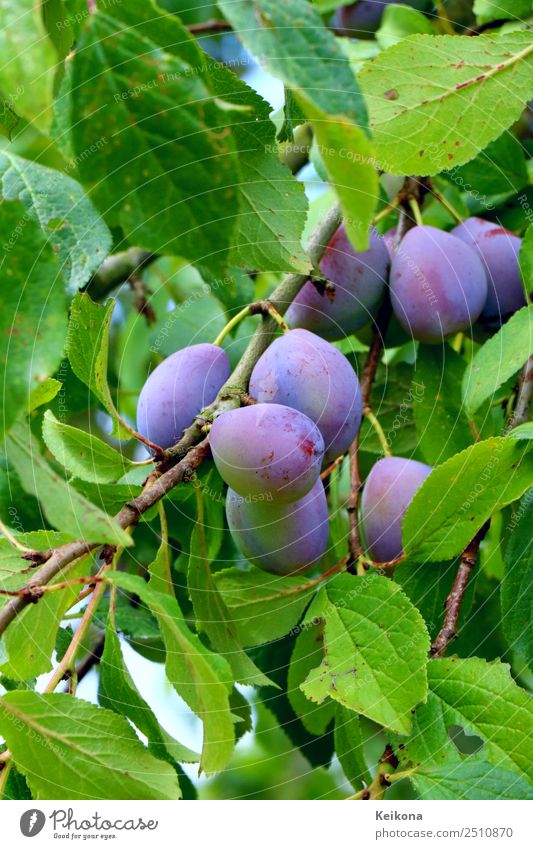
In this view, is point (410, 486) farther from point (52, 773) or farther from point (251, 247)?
point (52, 773)

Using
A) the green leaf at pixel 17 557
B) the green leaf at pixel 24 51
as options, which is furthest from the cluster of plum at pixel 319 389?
the green leaf at pixel 24 51

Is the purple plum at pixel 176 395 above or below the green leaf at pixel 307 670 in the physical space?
above

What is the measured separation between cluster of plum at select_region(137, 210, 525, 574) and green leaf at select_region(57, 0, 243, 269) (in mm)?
147

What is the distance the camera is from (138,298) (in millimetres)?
1250

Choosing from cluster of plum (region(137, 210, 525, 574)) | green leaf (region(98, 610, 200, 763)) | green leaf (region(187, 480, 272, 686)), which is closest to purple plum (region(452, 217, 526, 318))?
cluster of plum (region(137, 210, 525, 574))

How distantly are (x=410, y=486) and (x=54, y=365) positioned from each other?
35 centimetres

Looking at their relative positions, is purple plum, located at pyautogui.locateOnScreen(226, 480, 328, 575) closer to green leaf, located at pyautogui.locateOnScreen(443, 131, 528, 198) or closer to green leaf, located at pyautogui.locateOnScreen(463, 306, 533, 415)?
green leaf, located at pyautogui.locateOnScreen(463, 306, 533, 415)

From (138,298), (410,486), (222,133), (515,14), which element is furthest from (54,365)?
(138,298)

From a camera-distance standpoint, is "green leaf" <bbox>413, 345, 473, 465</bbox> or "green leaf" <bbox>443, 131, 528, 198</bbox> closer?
"green leaf" <bbox>413, 345, 473, 465</bbox>

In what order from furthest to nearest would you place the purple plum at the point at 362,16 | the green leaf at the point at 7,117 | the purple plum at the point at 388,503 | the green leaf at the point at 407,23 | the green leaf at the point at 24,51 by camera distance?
the purple plum at the point at 362,16
the green leaf at the point at 407,23
the purple plum at the point at 388,503
the green leaf at the point at 7,117
the green leaf at the point at 24,51

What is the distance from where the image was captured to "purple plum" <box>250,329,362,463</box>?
1.92 feet

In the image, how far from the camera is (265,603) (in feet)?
2.17

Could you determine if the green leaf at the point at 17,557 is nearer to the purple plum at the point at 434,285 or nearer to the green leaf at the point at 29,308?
the green leaf at the point at 29,308

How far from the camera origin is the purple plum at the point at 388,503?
67 cm
